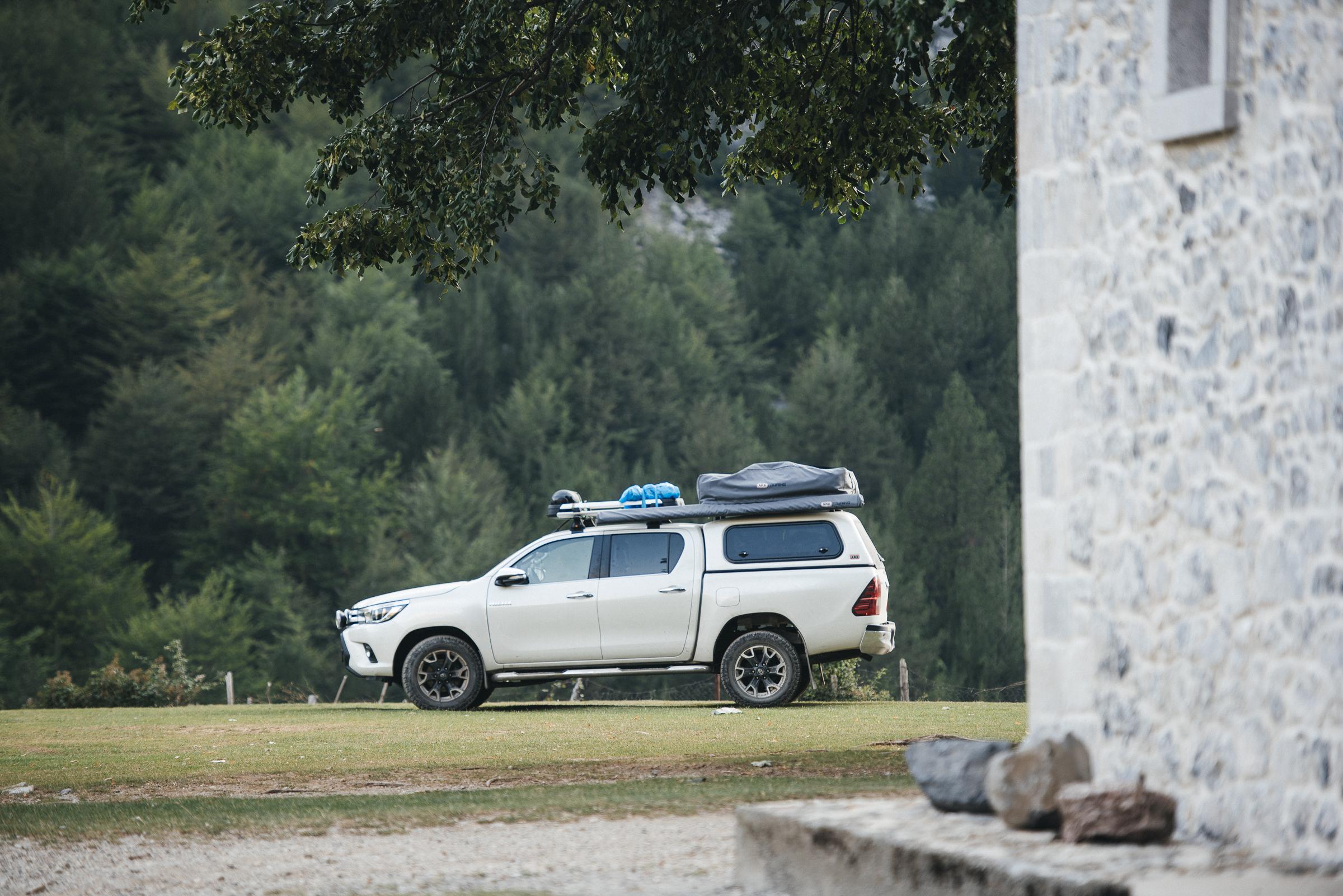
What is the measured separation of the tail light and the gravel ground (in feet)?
24.5

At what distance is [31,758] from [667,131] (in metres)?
7.11

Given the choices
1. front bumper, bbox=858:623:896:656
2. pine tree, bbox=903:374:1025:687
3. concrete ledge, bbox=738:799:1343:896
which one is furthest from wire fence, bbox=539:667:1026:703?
concrete ledge, bbox=738:799:1343:896

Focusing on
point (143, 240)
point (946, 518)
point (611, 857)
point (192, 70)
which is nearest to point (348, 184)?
point (143, 240)

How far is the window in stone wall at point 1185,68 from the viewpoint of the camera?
18.8ft

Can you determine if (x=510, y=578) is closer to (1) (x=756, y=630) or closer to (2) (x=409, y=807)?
(1) (x=756, y=630)

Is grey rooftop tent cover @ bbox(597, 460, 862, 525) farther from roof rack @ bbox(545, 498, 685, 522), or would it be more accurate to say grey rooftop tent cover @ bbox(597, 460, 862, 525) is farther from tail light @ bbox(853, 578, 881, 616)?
tail light @ bbox(853, 578, 881, 616)

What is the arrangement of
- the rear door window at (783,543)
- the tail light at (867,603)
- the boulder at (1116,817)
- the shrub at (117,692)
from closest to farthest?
the boulder at (1116,817) → the tail light at (867,603) → the rear door window at (783,543) → the shrub at (117,692)

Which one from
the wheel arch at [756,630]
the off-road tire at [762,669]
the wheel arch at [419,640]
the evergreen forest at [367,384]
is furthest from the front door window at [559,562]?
the evergreen forest at [367,384]

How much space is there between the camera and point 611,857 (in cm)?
689

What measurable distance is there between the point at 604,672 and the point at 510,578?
1341mm

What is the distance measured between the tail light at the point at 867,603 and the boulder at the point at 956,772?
8.83 m

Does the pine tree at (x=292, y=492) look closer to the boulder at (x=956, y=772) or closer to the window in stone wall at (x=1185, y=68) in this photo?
the boulder at (x=956, y=772)

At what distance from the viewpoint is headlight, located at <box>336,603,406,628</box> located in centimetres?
1612

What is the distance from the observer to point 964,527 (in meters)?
71.4
